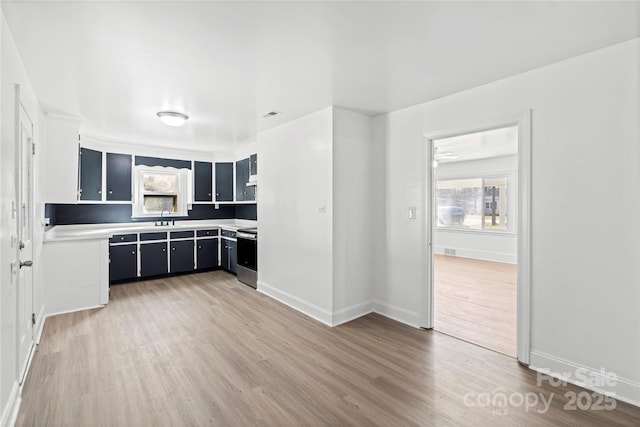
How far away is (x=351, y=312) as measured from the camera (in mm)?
3805

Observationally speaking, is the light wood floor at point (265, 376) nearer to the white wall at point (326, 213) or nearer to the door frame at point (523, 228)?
the door frame at point (523, 228)

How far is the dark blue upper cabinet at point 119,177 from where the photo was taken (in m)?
5.58

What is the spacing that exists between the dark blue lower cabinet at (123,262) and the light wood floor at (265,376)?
138cm

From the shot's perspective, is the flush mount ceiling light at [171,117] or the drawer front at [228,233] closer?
the flush mount ceiling light at [171,117]

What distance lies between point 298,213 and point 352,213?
74cm

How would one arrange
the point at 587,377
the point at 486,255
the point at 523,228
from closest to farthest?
the point at 587,377, the point at 523,228, the point at 486,255

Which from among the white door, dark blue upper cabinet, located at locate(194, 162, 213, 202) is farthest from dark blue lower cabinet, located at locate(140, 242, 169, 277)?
the white door

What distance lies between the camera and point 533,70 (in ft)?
8.64

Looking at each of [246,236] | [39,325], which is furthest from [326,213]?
[39,325]

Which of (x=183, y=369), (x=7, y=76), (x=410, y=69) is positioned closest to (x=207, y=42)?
(x=7, y=76)

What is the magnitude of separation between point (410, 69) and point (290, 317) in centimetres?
299

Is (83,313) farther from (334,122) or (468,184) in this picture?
(468,184)

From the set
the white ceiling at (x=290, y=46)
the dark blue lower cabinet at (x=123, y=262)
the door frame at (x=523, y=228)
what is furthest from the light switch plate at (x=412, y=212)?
the dark blue lower cabinet at (x=123, y=262)

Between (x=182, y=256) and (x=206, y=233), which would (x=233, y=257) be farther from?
(x=182, y=256)
